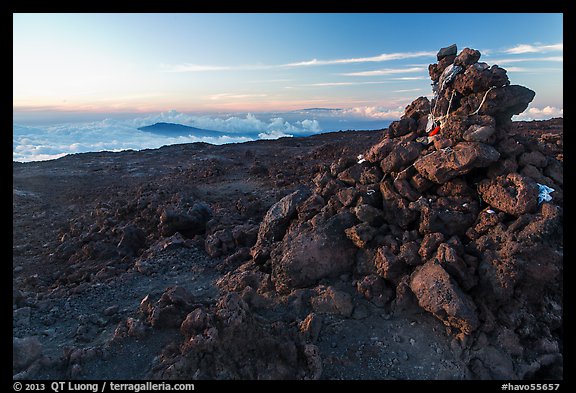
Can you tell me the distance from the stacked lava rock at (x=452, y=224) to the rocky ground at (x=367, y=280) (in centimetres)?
3

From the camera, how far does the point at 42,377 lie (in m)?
6.30

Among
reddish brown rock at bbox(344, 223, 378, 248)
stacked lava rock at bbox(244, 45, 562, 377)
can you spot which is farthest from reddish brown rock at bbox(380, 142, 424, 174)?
reddish brown rock at bbox(344, 223, 378, 248)

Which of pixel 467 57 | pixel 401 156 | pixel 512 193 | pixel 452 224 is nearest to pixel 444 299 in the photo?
pixel 452 224

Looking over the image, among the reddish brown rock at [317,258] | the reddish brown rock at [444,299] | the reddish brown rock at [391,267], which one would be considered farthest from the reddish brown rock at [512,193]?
the reddish brown rock at [317,258]

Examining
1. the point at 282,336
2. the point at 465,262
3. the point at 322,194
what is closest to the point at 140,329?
the point at 282,336

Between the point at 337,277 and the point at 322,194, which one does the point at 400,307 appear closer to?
the point at 337,277

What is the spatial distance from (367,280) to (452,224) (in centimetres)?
201

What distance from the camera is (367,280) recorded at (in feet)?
25.6

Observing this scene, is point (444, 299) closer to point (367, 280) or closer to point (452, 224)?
point (367, 280)

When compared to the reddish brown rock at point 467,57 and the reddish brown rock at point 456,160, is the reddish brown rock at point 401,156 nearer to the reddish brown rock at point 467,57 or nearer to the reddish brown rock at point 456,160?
the reddish brown rock at point 456,160

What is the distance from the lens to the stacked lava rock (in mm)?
6902

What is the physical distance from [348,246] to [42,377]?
19.1 feet

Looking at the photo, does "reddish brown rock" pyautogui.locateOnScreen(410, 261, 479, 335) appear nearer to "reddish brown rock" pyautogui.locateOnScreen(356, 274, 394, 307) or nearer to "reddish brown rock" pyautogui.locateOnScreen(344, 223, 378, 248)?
"reddish brown rock" pyautogui.locateOnScreen(356, 274, 394, 307)

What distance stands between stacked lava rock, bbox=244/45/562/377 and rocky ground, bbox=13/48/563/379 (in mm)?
28
